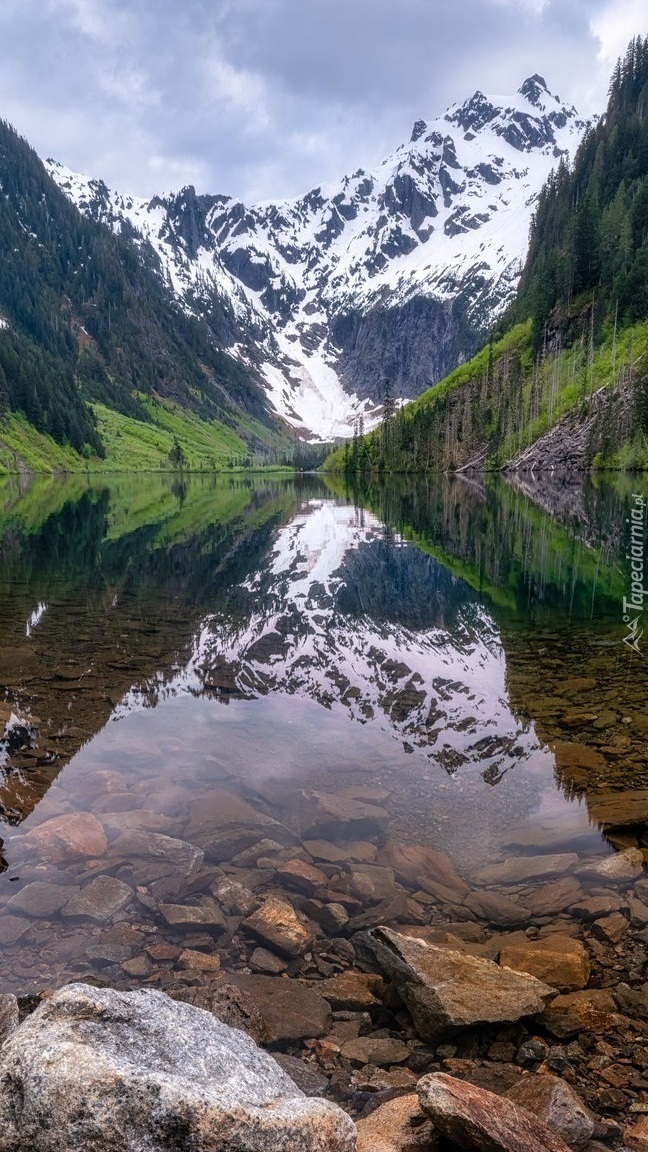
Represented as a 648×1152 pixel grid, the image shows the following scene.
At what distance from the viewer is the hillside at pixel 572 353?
375ft

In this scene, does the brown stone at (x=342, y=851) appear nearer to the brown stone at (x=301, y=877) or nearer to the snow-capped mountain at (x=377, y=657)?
the brown stone at (x=301, y=877)

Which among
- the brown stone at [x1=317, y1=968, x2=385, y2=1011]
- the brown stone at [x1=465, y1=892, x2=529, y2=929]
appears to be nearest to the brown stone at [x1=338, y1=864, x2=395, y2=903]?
the brown stone at [x1=465, y1=892, x2=529, y2=929]

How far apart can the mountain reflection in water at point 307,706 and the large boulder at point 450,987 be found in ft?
8.59

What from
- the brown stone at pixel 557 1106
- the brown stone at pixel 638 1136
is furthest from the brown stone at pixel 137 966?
the brown stone at pixel 638 1136

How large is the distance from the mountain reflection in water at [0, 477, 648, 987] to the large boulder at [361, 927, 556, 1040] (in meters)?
2.62

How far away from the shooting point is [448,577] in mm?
32656

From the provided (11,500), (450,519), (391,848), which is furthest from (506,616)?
(11,500)

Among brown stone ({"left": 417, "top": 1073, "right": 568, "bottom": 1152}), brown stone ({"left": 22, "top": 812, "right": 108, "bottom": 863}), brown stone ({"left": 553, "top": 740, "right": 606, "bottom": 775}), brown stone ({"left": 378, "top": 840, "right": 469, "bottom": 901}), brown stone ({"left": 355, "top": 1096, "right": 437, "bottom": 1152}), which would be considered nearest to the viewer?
brown stone ({"left": 417, "top": 1073, "right": 568, "bottom": 1152})

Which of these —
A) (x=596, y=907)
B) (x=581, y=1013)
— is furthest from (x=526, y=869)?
(x=581, y=1013)

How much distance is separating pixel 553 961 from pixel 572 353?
14529 centimetres

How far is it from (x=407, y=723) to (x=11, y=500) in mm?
80049

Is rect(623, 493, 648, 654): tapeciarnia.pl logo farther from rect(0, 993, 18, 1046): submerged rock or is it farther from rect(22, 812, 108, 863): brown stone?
rect(0, 993, 18, 1046): submerged rock

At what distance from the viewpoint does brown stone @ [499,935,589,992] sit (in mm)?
7324

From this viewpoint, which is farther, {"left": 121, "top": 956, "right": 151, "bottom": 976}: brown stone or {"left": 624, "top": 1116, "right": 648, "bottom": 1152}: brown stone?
{"left": 121, "top": 956, "right": 151, "bottom": 976}: brown stone
